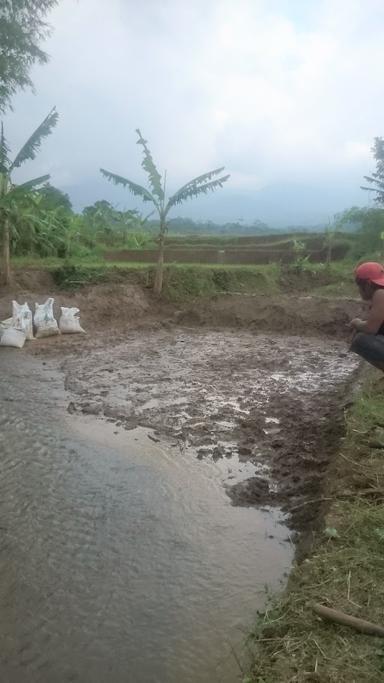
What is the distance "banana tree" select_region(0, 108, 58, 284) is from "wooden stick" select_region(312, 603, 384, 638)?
10.5m

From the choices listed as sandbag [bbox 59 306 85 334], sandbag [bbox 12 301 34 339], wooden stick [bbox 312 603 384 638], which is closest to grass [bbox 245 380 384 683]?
wooden stick [bbox 312 603 384 638]

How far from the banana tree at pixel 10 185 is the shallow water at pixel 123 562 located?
7.41 meters

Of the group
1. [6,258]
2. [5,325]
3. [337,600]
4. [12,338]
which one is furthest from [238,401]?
[6,258]

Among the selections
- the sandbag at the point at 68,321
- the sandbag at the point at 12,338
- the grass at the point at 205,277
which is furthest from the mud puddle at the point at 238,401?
the grass at the point at 205,277

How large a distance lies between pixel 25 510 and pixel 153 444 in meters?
1.57

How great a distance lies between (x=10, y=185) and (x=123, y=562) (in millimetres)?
10424

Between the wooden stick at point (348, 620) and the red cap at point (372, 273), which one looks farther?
the red cap at point (372, 273)

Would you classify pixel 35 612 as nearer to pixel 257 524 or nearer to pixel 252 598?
pixel 252 598

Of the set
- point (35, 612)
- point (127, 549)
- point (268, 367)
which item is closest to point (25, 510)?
point (127, 549)

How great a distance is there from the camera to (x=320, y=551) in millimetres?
2984

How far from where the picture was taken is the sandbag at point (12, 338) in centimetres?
883

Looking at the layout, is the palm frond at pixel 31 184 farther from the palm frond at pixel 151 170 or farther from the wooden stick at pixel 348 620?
the wooden stick at pixel 348 620

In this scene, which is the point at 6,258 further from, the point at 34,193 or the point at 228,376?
the point at 228,376

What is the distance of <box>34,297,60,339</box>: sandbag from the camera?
9500 mm
